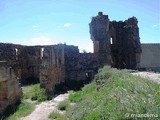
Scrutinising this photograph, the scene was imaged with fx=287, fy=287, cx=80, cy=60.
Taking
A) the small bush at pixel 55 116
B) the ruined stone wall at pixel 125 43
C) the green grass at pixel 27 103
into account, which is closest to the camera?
the small bush at pixel 55 116

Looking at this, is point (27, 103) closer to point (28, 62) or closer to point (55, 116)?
point (55, 116)

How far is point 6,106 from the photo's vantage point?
44.7ft

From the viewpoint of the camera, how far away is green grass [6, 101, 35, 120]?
1202 cm

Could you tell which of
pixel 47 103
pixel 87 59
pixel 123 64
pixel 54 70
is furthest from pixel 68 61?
pixel 47 103

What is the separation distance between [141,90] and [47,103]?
871 centimetres

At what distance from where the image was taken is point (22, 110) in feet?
43.1

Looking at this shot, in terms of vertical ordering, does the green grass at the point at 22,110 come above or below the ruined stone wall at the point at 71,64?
below

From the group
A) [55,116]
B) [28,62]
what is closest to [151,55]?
[28,62]

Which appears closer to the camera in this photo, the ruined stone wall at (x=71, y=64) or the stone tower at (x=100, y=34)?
the ruined stone wall at (x=71, y=64)

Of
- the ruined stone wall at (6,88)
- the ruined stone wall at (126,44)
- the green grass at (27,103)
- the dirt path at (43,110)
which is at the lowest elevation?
the dirt path at (43,110)

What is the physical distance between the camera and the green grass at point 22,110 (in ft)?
39.4

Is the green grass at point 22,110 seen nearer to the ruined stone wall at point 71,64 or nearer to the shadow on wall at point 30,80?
the ruined stone wall at point 71,64

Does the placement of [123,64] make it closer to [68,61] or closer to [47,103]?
[68,61]

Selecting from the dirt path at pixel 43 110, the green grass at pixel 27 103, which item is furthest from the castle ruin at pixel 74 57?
the dirt path at pixel 43 110
